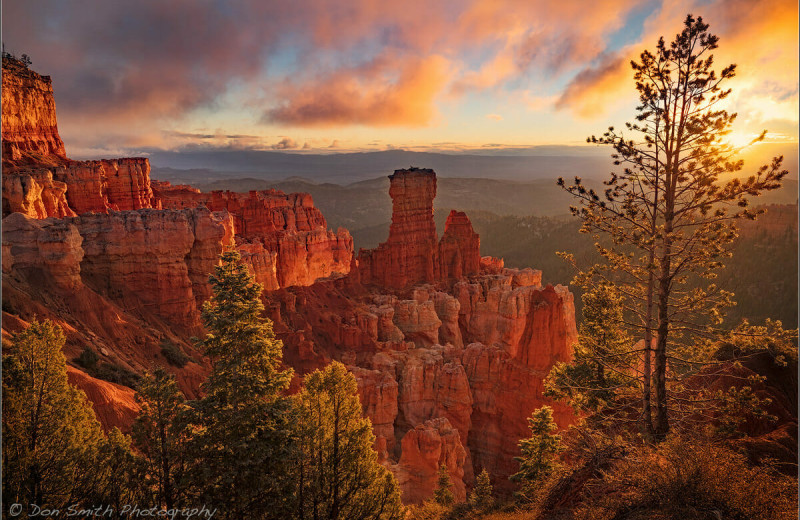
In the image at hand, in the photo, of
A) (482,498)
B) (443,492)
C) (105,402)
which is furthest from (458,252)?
(105,402)

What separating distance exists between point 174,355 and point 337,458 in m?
18.9

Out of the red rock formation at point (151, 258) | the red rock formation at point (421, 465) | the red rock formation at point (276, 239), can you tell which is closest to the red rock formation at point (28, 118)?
the red rock formation at point (151, 258)

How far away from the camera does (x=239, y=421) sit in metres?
10.7

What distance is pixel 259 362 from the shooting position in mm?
11180

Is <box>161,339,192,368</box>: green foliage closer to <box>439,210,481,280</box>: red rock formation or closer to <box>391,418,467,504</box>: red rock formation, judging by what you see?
<box>391,418,467,504</box>: red rock formation

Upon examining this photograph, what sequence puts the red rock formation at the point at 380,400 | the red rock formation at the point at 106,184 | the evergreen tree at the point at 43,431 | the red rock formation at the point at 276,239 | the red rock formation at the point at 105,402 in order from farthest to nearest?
1. the red rock formation at the point at 276,239
2. the red rock formation at the point at 106,184
3. the red rock formation at the point at 380,400
4. the red rock formation at the point at 105,402
5. the evergreen tree at the point at 43,431

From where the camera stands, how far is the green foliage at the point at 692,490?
26.0 feet

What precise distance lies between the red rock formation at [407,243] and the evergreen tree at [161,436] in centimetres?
4988

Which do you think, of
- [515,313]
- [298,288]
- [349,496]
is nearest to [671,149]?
[349,496]

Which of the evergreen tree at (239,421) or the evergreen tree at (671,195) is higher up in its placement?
the evergreen tree at (671,195)

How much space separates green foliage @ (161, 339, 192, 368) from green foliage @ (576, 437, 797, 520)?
80.8 feet

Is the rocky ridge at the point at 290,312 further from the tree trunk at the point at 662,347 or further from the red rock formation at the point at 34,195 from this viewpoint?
the tree trunk at the point at 662,347

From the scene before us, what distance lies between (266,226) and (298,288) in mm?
25463

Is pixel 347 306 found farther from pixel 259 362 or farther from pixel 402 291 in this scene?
pixel 259 362
